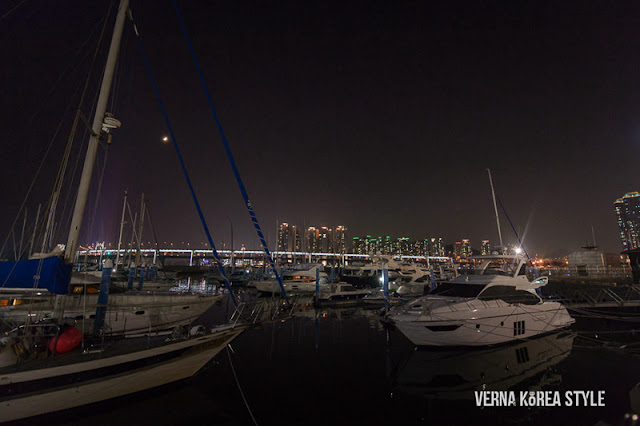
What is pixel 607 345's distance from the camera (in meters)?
14.0

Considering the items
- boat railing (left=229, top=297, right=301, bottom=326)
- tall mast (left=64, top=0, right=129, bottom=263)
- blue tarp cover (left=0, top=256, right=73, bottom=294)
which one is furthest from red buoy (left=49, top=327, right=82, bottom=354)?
boat railing (left=229, top=297, right=301, bottom=326)

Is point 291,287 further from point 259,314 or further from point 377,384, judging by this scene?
point 377,384

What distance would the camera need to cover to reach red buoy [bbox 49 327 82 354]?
7.55m

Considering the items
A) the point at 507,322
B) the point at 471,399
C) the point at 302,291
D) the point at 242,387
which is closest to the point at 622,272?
the point at 507,322

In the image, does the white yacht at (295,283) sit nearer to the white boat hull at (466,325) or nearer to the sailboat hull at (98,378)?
the white boat hull at (466,325)

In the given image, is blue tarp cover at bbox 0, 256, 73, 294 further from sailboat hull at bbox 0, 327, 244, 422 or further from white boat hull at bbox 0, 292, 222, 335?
white boat hull at bbox 0, 292, 222, 335

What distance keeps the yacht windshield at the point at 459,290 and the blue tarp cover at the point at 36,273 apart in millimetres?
15729

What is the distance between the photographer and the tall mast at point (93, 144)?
8.07 metres

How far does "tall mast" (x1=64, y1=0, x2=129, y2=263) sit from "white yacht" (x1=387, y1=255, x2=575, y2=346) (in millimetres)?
12540

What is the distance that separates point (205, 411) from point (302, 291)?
29.0 meters

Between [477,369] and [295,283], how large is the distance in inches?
1084

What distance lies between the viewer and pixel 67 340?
25.3 ft

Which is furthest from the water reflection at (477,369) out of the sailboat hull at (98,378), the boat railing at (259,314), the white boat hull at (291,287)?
the white boat hull at (291,287)

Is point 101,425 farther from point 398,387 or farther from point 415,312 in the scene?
point 415,312
